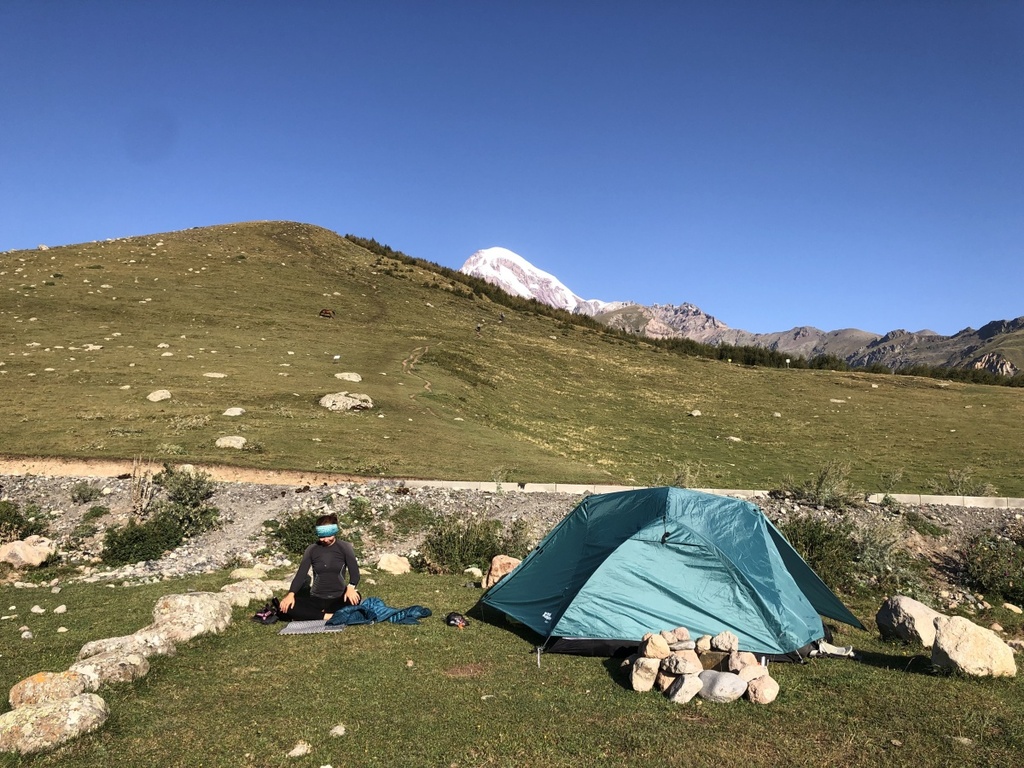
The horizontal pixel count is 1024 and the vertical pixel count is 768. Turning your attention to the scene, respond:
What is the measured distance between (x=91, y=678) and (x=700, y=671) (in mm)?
8033

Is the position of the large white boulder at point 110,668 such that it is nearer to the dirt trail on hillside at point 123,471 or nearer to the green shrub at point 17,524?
the green shrub at point 17,524

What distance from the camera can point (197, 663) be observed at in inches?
350

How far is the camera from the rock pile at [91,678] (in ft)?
20.8

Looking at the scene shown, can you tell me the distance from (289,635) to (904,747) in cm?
901

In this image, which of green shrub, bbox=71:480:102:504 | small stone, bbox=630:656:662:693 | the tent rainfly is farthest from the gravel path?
small stone, bbox=630:656:662:693

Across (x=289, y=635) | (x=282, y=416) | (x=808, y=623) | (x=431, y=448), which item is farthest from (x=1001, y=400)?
(x=289, y=635)

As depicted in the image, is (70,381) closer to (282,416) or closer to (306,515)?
(282,416)

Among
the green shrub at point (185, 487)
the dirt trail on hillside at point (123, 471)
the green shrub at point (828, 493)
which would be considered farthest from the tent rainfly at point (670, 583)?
the dirt trail on hillside at point (123, 471)

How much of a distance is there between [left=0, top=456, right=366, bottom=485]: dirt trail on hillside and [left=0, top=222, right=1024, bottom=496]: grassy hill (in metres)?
0.53

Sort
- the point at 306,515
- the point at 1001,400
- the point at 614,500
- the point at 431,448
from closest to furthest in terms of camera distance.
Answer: the point at 614,500 < the point at 306,515 < the point at 431,448 < the point at 1001,400

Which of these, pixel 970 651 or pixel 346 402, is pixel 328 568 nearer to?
pixel 970 651

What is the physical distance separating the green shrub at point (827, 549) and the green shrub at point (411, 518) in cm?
1078

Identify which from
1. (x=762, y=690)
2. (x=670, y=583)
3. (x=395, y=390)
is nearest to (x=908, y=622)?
(x=670, y=583)

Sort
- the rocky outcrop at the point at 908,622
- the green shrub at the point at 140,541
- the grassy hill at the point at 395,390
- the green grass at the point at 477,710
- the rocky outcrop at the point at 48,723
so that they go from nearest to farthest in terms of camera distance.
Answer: the rocky outcrop at the point at 48,723, the green grass at the point at 477,710, the rocky outcrop at the point at 908,622, the green shrub at the point at 140,541, the grassy hill at the point at 395,390
